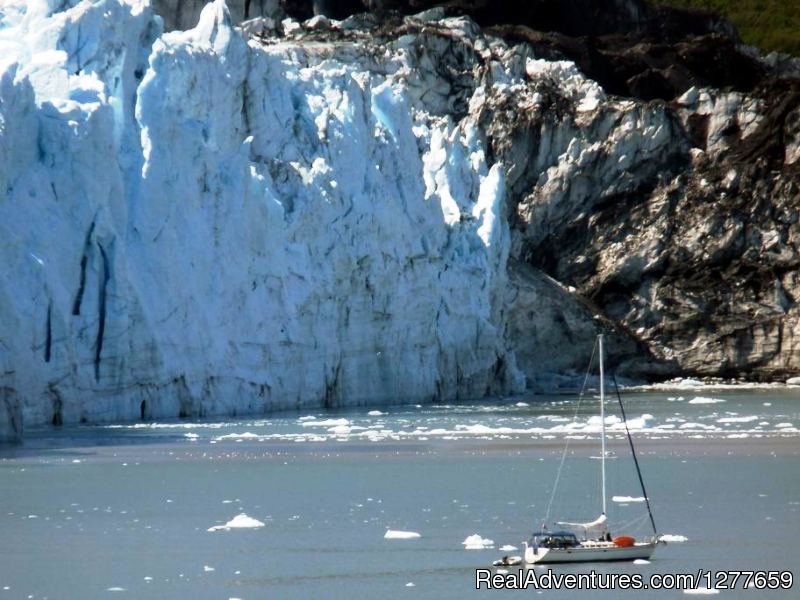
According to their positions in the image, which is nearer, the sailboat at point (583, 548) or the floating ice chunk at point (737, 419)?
the sailboat at point (583, 548)

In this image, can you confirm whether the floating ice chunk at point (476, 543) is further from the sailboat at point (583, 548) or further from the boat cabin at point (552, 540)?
the boat cabin at point (552, 540)

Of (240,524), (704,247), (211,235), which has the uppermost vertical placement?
(704,247)

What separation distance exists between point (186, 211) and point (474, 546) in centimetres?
1932

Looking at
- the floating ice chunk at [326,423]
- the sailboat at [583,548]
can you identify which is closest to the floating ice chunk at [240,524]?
the sailboat at [583,548]

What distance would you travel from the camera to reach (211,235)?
36.9 m

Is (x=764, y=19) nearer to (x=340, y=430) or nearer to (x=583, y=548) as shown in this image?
(x=340, y=430)

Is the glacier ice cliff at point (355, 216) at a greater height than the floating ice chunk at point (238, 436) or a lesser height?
greater

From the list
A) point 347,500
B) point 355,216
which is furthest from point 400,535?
point 355,216

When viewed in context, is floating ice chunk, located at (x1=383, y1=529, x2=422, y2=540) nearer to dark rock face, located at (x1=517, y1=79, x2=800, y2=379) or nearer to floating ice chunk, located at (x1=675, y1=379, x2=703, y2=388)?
floating ice chunk, located at (x1=675, y1=379, x2=703, y2=388)

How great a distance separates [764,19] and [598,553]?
88.2 m

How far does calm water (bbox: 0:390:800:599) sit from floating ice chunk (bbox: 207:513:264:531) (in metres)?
0.16

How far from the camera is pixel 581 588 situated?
52.3 feet

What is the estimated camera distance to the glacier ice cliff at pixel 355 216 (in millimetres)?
33188

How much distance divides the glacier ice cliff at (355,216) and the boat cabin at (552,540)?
1459 cm
